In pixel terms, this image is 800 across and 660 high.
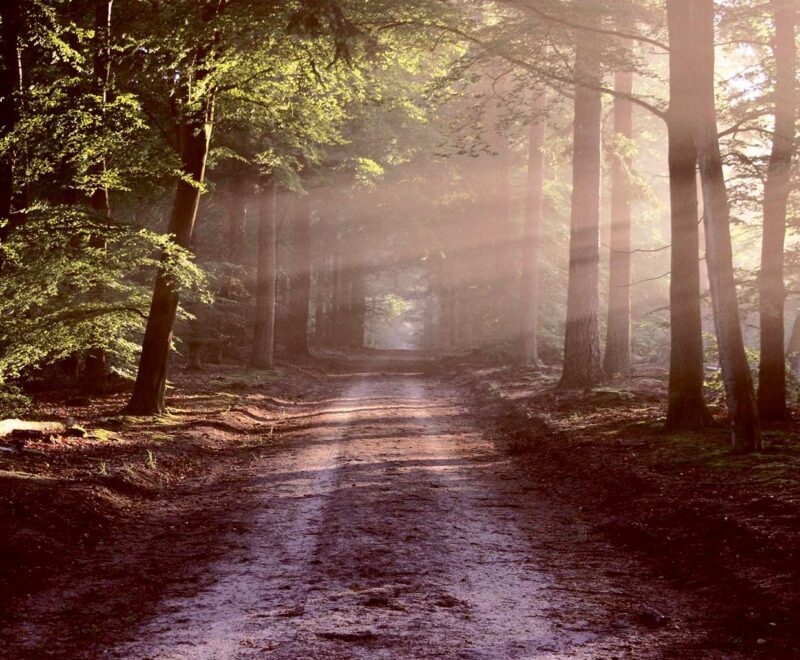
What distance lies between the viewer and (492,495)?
30.8ft

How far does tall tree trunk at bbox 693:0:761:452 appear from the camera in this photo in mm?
9969

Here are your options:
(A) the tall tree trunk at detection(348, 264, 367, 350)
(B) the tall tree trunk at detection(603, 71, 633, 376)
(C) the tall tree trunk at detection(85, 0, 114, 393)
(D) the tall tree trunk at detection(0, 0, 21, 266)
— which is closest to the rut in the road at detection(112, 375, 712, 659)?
(D) the tall tree trunk at detection(0, 0, 21, 266)

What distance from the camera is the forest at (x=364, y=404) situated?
5449 millimetres

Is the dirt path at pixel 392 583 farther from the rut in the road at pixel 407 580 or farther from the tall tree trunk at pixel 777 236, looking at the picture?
the tall tree trunk at pixel 777 236

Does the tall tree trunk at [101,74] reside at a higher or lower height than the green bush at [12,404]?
higher

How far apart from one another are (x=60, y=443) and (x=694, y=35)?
1056 centimetres

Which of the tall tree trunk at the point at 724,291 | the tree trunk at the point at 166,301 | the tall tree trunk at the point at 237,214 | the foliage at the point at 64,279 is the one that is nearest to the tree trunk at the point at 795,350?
the tall tree trunk at the point at 724,291

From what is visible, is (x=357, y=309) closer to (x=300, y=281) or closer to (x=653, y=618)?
(x=300, y=281)

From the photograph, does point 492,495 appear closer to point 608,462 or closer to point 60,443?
point 608,462

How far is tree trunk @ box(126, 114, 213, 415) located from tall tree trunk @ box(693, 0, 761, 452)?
348 inches

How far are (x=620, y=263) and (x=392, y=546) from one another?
55.8ft

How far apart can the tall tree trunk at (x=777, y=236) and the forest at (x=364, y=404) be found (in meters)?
0.05

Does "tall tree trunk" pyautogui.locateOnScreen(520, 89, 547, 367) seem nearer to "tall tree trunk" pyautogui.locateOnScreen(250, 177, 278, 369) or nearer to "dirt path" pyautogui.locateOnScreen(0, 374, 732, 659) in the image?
"tall tree trunk" pyautogui.locateOnScreen(250, 177, 278, 369)

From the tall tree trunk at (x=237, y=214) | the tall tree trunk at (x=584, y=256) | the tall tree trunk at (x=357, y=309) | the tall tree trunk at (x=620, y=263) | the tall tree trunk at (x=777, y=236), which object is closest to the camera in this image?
the tall tree trunk at (x=777, y=236)
